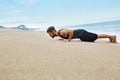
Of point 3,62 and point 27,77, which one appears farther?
point 3,62

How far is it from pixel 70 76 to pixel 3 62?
1.17 metres

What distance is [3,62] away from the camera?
4.02 meters

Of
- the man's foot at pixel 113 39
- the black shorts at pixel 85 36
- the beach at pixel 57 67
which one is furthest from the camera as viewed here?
the black shorts at pixel 85 36

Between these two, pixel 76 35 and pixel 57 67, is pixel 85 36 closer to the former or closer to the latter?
pixel 76 35

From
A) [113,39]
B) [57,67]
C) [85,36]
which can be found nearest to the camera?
[57,67]

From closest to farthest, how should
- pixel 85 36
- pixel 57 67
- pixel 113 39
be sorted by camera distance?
1. pixel 57 67
2. pixel 113 39
3. pixel 85 36

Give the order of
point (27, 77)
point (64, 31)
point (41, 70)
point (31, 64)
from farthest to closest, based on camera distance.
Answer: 1. point (64, 31)
2. point (31, 64)
3. point (41, 70)
4. point (27, 77)

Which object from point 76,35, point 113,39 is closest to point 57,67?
point 113,39

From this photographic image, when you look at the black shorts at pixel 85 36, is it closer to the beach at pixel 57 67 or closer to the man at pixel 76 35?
the man at pixel 76 35

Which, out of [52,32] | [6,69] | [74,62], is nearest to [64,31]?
[52,32]

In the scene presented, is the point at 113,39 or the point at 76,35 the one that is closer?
the point at 113,39

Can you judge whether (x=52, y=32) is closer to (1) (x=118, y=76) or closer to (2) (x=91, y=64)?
(2) (x=91, y=64)

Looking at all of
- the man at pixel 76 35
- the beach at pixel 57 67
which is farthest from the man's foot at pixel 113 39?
the beach at pixel 57 67

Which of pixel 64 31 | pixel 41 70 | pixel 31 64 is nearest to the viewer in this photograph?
pixel 41 70
